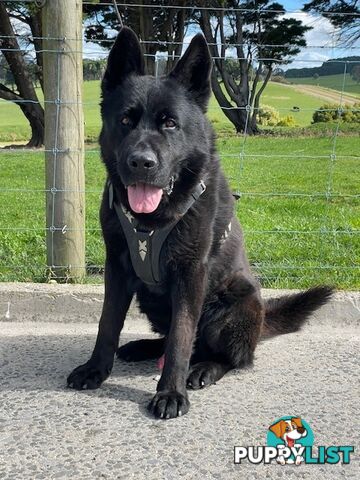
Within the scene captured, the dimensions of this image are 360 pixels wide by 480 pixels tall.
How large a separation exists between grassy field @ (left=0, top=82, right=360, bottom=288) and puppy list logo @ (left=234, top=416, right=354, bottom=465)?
1.75m

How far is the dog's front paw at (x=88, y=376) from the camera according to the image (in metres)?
2.81

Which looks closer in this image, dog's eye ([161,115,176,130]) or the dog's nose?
the dog's nose

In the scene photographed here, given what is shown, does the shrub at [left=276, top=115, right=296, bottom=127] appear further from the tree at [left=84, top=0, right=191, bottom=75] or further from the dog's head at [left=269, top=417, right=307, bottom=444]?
the dog's head at [left=269, top=417, right=307, bottom=444]

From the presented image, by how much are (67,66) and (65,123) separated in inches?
14.8

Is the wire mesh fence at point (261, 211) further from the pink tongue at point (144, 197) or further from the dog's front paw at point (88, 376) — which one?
the dog's front paw at point (88, 376)

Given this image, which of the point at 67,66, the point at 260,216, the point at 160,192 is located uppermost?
the point at 67,66

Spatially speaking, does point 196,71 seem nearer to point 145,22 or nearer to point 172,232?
point 172,232

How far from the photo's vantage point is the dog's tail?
135 inches

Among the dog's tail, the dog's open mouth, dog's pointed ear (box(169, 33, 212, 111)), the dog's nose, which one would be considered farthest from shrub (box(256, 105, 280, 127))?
the dog's nose

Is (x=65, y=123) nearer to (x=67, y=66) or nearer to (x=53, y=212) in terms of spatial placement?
(x=67, y=66)

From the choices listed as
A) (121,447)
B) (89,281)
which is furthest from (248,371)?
(89,281)

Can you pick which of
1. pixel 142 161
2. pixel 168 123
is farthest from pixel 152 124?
pixel 142 161

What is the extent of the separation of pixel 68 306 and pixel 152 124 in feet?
5.60

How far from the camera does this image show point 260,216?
659cm
